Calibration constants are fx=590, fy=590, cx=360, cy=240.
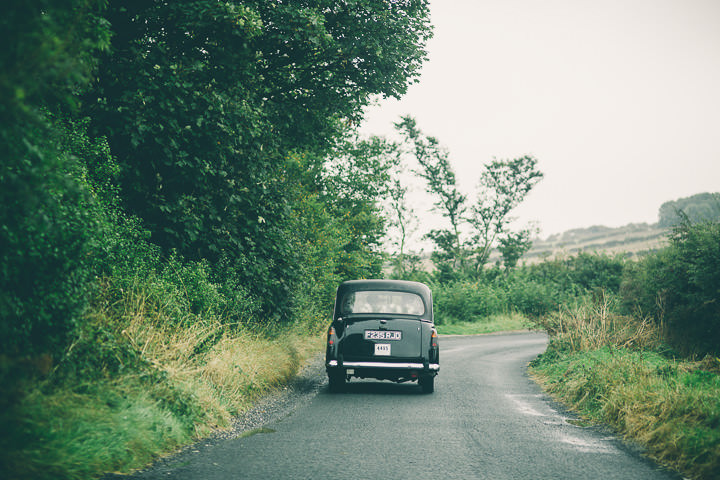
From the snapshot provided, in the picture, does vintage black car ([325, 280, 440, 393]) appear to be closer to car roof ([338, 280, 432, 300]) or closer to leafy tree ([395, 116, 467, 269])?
car roof ([338, 280, 432, 300])

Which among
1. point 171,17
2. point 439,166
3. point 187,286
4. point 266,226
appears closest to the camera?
point 187,286

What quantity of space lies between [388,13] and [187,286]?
27.8ft

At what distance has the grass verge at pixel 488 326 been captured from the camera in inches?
1256

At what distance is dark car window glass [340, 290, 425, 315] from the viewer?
1077 centimetres

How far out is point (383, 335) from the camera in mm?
10039

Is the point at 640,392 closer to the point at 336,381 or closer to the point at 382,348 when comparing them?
the point at 382,348

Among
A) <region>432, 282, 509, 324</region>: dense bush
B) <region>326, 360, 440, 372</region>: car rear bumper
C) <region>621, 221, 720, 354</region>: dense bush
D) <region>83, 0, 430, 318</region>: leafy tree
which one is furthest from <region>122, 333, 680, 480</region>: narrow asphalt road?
<region>432, 282, 509, 324</region>: dense bush

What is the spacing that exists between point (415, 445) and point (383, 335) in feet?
12.2

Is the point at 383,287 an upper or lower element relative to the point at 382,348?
upper

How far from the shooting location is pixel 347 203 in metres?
33.0

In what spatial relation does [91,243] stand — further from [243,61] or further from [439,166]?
[439,166]

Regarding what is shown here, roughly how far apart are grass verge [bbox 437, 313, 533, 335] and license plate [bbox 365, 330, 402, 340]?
2119 centimetres

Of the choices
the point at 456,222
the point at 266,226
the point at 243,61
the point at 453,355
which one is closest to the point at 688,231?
the point at 453,355

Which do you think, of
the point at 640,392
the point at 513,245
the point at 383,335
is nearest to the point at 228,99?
the point at 383,335
